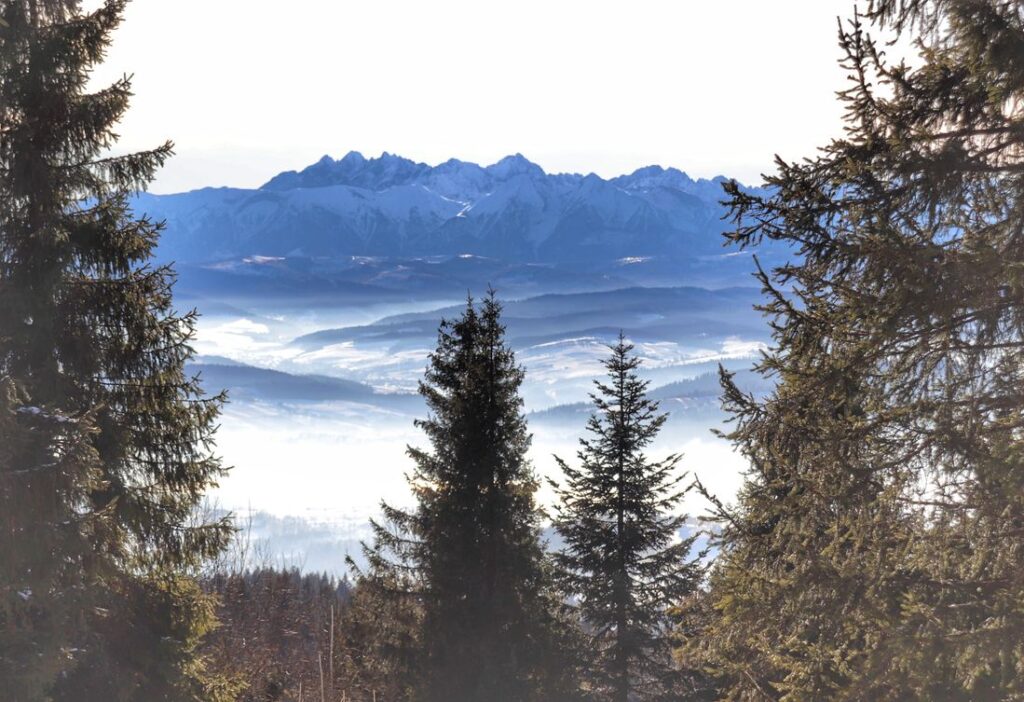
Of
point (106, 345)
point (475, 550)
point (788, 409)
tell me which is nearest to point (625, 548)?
point (475, 550)

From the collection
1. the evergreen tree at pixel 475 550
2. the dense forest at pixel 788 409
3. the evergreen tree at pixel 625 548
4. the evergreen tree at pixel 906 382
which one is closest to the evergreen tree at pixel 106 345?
the dense forest at pixel 788 409

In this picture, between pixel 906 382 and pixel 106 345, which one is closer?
pixel 906 382

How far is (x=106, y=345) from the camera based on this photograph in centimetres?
1066

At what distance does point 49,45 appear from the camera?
1012cm

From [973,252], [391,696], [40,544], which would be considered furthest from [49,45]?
[391,696]

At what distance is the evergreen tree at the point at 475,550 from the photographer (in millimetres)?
16656

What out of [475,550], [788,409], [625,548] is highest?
[788,409]

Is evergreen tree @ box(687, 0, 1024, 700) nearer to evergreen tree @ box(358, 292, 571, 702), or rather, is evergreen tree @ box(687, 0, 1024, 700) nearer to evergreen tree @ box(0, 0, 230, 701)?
evergreen tree @ box(0, 0, 230, 701)

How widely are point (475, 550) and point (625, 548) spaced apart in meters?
3.83

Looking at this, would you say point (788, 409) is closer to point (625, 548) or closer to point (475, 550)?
point (475, 550)

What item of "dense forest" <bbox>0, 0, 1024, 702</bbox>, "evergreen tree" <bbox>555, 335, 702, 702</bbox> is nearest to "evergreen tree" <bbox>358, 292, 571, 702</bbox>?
"dense forest" <bbox>0, 0, 1024, 702</bbox>

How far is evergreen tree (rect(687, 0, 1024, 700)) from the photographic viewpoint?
5.65 metres

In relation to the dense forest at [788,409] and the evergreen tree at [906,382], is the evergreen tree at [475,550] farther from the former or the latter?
the evergreen tree at [906,382]

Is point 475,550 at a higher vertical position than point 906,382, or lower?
lower
